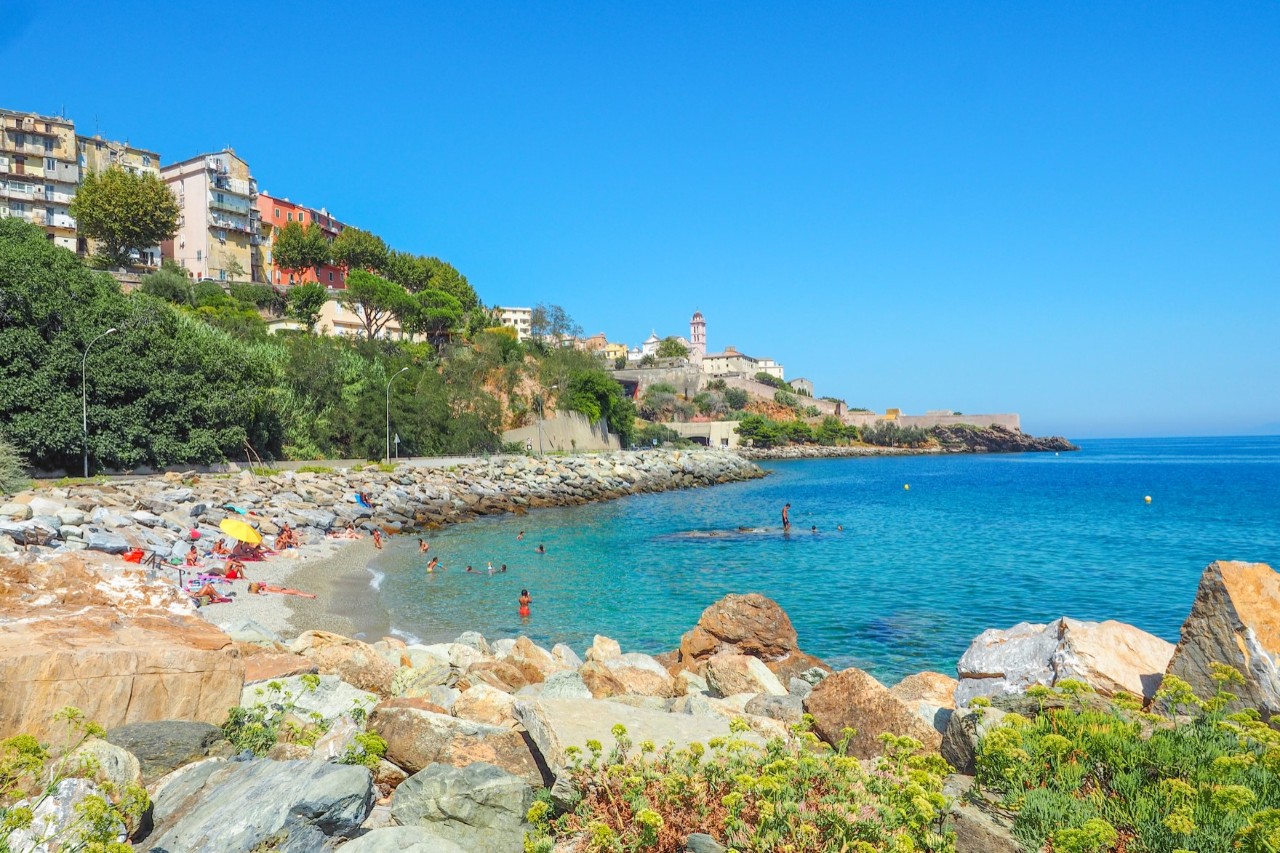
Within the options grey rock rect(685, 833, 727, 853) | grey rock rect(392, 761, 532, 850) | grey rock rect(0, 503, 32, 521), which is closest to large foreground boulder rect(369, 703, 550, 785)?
grey rock rect(392, 761, 532, 850)

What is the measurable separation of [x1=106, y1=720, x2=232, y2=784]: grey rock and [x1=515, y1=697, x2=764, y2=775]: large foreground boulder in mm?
2341

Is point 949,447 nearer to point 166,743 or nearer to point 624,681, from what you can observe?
point 624,681

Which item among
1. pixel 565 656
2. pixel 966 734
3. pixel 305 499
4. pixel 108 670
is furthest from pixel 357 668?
pixel 305 499

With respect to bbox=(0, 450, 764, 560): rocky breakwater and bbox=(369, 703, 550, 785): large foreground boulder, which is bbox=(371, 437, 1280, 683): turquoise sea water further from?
bbox=(369, 703, 550, 785): large foreground boulder

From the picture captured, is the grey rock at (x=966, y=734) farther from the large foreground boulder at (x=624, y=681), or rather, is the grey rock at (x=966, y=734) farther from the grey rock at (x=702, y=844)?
the large foreground boulder at (x=624, y=681)

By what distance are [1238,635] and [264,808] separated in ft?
23.5

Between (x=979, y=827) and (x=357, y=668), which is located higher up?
(x=979, y=827)

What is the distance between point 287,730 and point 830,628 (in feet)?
45.2

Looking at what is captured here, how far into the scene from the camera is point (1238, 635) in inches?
223

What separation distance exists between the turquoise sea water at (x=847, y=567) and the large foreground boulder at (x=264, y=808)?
37.0 feet

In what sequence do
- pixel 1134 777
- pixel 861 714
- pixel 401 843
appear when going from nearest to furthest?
1. pixel 1134 777
2. pixel 401 843
3. pixel 861 714

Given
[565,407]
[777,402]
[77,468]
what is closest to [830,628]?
[77,468]

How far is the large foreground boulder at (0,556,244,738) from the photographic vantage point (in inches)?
207

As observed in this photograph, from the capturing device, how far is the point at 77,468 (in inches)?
1233
